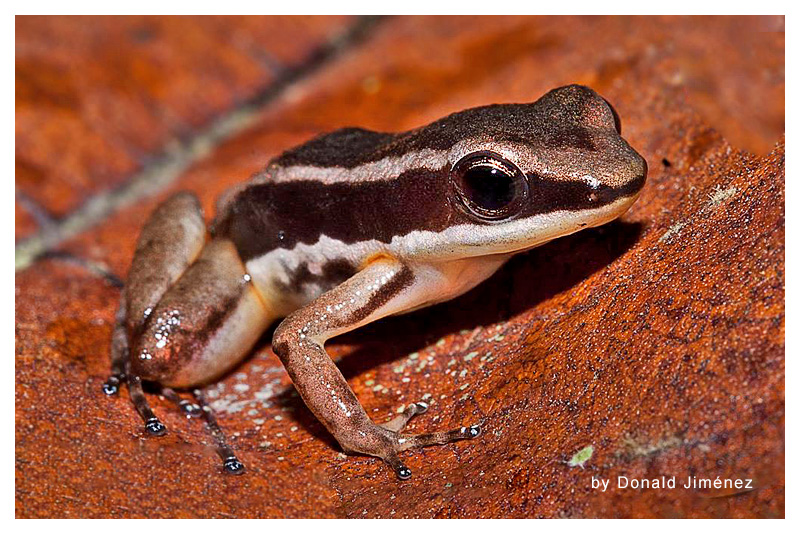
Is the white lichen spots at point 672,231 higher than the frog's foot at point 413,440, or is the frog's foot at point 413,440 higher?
the white lichen spots at point 672,231

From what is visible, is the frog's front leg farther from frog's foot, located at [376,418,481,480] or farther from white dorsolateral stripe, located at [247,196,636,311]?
white dorsolateral stripe, located at [247,196,636,311]

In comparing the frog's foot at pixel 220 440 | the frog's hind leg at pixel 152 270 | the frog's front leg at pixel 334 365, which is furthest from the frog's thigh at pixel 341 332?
the frog's hind leg at pixel 152 270

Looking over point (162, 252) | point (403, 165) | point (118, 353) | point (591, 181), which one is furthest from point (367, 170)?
point (118, 353)

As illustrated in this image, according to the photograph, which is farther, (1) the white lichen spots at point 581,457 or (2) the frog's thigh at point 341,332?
(2) the frog's thigh at point 341,332

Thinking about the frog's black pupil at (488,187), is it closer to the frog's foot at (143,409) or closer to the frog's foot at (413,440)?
the frog's foot at (413,440)

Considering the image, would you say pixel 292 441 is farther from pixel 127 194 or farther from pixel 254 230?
pixel 127 194

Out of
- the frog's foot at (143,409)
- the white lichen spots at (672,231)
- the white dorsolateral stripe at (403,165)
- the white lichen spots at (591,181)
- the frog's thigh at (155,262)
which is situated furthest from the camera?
the frog's thigh at (155,262)

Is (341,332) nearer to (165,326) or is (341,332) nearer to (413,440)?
(413,440)

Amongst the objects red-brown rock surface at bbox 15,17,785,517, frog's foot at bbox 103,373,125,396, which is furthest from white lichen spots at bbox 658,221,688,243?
frog's foot at bbox 103,373,125,396
